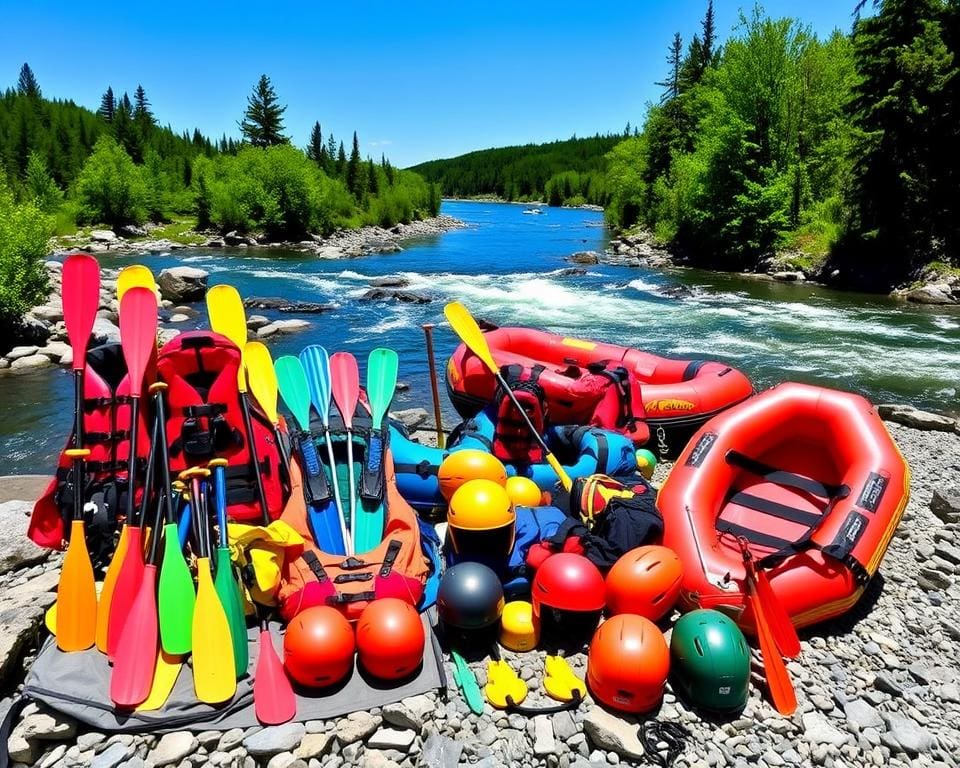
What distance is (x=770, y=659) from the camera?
3.13 m

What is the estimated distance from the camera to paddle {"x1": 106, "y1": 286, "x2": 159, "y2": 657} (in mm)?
3209

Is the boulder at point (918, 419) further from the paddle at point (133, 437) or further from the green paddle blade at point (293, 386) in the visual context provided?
the paddle at point (133, 437)

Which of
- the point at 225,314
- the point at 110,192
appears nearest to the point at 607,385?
the point at 225,314

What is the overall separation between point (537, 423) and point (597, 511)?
1.44 metres

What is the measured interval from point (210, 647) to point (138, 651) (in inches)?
13.7

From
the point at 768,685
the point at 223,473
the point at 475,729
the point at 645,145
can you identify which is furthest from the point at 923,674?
the point at 645,145

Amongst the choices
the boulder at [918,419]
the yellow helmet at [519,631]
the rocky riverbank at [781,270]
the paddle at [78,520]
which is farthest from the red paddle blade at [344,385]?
the rocky riverbank at [781,270]

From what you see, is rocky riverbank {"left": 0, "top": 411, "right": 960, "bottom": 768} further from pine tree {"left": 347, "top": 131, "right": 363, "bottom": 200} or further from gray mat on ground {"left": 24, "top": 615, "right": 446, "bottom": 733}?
pine tree {"left": 347, "top": 131, "right": 363, "bottom": 200}

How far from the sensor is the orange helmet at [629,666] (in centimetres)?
285

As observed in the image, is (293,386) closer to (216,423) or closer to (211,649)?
(216,423)

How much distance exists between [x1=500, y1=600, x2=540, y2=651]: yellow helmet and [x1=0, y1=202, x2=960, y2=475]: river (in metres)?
5.34

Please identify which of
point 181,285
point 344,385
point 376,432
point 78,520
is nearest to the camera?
point 78,520

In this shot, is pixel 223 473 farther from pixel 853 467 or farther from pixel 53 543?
pixel 853 467

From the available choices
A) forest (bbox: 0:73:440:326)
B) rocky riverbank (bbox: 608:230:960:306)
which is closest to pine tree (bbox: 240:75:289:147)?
forest (bbox: 0:73:440:326)
